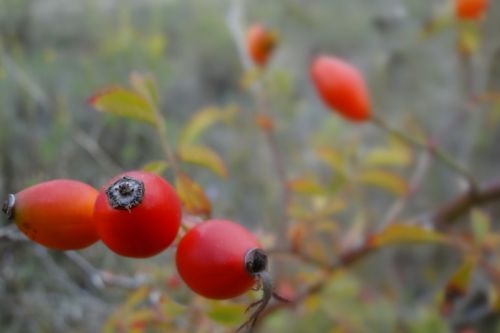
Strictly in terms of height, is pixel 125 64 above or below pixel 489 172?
above

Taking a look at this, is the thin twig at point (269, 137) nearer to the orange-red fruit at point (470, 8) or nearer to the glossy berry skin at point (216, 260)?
the orange-red fruit at point (470, 8)

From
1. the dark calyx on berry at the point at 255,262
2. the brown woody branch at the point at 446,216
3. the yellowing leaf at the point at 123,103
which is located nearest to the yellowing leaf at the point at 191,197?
the yellowing leaf at the point at 123,103

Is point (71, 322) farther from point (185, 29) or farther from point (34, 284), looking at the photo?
point (185, 29)

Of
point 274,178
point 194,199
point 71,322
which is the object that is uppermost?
point 194,199

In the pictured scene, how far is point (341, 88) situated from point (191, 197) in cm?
46

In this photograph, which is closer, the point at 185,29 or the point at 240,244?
the point at 240,244

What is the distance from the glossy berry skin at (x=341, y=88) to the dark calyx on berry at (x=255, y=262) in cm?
58

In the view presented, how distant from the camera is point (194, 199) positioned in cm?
60

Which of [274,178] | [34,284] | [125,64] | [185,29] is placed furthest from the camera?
[185,29]

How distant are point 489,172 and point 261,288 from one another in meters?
1.84

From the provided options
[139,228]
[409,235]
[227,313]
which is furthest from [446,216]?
[139,228]

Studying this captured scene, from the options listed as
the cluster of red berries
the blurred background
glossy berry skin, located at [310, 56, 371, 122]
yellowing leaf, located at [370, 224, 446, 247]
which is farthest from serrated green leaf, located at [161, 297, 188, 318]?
glossy berry skin, located at [310, 56, 371, 122]

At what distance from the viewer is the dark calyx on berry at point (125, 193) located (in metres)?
0.41

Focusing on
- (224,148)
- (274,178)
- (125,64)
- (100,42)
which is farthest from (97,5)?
(274,178)
